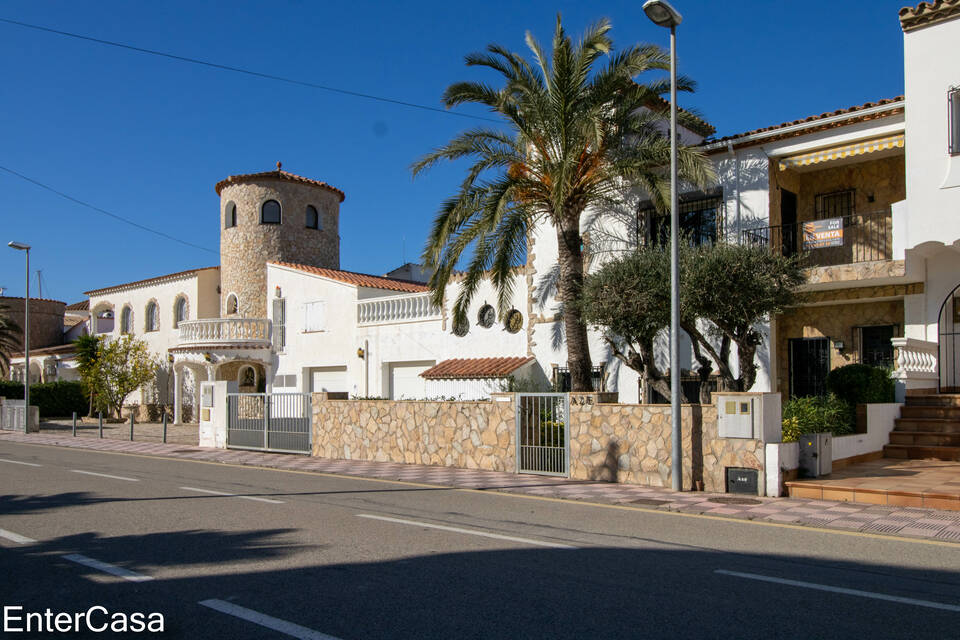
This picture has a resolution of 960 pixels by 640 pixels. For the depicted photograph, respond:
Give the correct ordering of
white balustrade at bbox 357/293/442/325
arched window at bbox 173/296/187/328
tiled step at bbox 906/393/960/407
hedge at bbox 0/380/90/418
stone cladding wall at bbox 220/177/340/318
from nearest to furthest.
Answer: tiled step at bbox 906/393/960/407 → white balustrade at bbox 357/293/442/325 → stone cladding wall at bbox 220/177/340/318 → arched window at bbox 173/296/187/328 → hedge at bbox 0/380/90/418

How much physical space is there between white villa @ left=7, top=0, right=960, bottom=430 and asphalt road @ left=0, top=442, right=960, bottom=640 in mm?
9671

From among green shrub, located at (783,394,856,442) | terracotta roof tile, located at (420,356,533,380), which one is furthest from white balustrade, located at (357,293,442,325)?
green shrub, located at (783,394,856,442)

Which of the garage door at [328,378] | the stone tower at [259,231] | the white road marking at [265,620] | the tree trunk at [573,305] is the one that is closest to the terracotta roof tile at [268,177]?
the stone tower at [259,231]

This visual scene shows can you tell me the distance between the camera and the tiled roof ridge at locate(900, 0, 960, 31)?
1512cm

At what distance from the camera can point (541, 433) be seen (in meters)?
14.8

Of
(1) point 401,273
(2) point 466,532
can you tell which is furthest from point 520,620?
(1) point 401,273

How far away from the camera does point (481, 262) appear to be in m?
18.1

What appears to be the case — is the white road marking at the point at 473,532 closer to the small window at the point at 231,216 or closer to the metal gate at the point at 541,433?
the metal gate at the point at 541,433

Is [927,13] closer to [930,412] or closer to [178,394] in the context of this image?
[930,412]

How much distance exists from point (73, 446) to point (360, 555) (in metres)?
20.9

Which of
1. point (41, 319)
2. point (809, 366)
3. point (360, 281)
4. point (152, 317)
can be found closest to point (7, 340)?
point (41, 319)

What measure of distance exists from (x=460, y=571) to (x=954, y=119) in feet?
46.6

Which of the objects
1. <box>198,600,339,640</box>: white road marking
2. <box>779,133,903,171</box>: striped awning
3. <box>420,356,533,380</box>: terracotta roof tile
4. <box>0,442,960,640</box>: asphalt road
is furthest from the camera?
<box>420,356,533,380</box>: terracotta roof tile

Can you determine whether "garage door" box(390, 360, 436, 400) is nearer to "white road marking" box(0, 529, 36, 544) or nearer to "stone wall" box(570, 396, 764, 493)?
"stone wall" box(570, 396, 764, 493)
